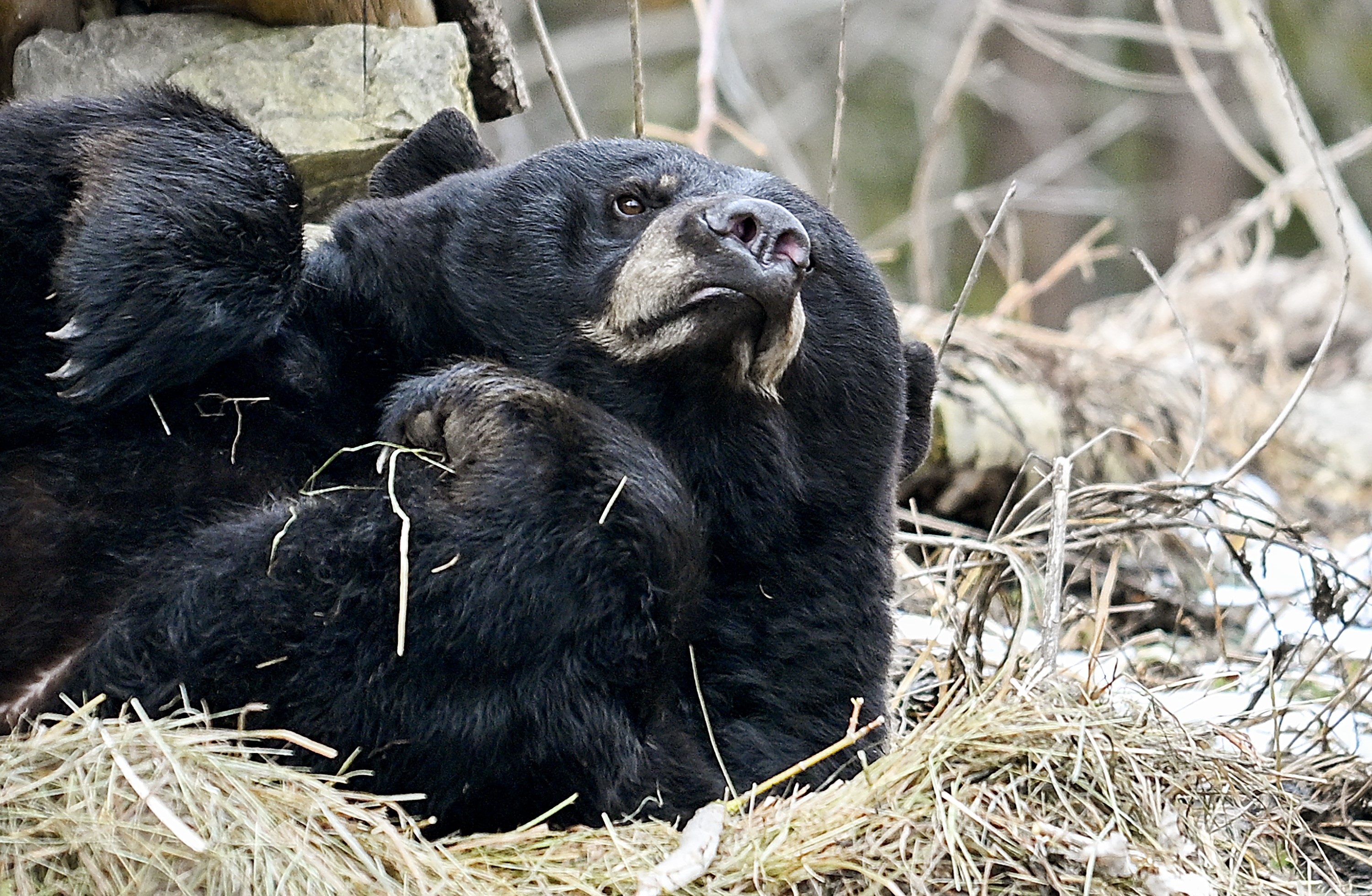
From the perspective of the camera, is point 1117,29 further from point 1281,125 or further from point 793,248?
point 793,248

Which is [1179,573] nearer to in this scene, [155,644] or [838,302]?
[838,302]

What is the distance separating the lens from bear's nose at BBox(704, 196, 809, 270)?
127 inches

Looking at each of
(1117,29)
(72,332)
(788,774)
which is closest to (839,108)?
(788,774)

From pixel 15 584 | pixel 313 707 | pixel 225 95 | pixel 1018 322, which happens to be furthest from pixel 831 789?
pixel 1018 322

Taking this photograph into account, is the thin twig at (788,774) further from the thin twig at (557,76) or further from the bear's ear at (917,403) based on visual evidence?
the thin twig at (557,76)

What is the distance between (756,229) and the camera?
322 centimetres

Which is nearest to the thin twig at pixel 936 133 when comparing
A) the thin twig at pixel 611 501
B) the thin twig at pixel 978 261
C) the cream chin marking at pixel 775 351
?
the thin twig at pixel 978 261

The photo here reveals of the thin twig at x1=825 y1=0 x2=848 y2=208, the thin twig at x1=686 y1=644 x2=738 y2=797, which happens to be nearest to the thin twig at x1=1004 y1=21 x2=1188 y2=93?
the thin twig at x1=825 y1=0 x2=848 y2=208

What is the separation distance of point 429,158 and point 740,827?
2.05 m

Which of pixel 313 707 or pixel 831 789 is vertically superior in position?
pixel 313 707

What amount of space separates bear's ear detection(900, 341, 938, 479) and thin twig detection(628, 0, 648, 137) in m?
1.16

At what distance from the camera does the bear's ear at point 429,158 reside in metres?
3.94

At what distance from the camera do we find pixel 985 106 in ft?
61.4

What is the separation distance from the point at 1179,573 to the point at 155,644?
4.58 meters
